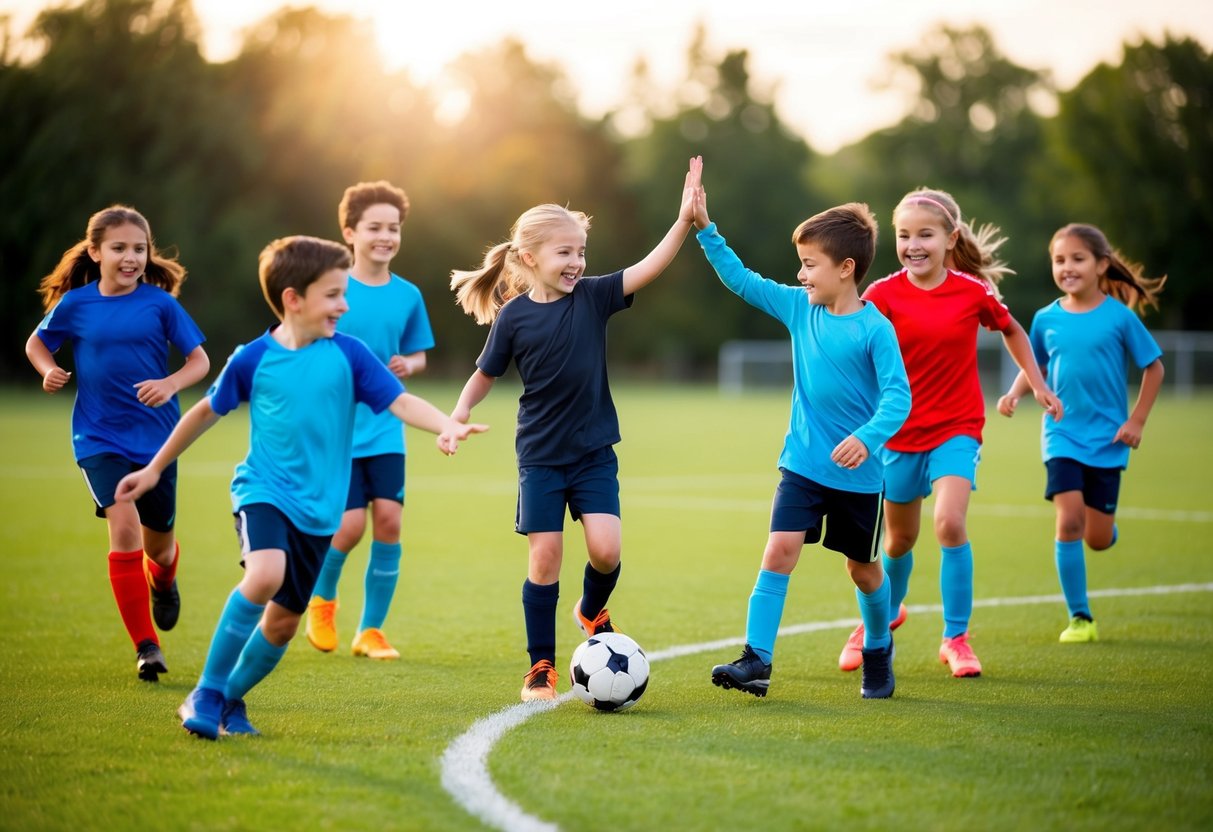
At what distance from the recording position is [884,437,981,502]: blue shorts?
20.2 feet

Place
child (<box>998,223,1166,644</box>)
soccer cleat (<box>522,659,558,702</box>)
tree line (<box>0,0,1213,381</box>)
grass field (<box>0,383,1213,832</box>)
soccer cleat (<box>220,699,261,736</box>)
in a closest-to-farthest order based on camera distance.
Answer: grass field (<box>0,383,1213,832</box>)
soccer cleat (<box>220,699,261,736</box>)
soccer cleat (<box>522,659,558,702</box>)
child (<box>998,223,1166,644</box>)
tree line (<box>0,0,1213,381</box>)

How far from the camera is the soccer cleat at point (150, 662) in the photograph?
585 cm

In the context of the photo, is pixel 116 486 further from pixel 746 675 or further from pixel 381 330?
pixel 746 675

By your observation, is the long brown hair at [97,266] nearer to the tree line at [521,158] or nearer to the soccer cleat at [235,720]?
the soccer cleat at [235,720]

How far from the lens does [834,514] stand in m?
5.62

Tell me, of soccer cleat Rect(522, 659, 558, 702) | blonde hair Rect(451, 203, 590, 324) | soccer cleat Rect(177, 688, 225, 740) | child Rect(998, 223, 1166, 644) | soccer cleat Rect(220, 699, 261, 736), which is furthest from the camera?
child Rect(998, 223, 1166, 644)

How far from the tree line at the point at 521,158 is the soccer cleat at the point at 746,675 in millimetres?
36308

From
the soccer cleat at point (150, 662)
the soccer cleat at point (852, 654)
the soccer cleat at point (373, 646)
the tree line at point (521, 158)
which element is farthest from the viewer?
the tree line at point (521, 158)

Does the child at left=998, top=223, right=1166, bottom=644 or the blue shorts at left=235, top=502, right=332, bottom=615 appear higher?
the child at left=998, top=223, right=1166, bottom=644

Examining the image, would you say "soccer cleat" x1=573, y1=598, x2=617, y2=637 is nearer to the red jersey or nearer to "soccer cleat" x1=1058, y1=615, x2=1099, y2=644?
the red jersey

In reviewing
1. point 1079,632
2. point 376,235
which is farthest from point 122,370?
point 1079,632

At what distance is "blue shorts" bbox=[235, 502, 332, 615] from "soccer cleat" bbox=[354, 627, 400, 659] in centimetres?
172

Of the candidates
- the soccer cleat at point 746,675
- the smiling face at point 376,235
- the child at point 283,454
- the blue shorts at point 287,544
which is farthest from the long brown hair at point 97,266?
the soccer cleat at point 746,675

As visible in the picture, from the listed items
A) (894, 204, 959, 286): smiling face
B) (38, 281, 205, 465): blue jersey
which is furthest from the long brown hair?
(894, 204, 959, 286): smiling face
